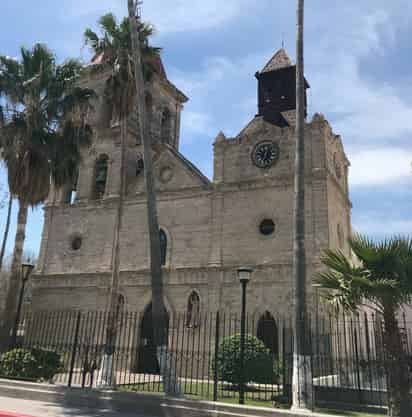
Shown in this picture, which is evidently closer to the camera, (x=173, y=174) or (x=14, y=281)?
(x=14, y=281)

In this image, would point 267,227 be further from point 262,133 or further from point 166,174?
point 166,174

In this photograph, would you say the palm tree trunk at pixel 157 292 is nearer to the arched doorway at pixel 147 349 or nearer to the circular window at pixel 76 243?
the arched doorway at pixel 147 349

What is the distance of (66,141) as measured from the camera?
18.8 metres

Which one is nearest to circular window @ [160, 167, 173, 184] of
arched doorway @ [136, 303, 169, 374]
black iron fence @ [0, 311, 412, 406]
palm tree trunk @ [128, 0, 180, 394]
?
arched doorway @ [136, 303, 169, 374]

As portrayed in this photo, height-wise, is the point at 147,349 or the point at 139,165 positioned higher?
the point at 139,165

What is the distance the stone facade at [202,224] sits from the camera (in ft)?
74.7

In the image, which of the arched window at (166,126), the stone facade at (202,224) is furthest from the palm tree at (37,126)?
the arched window at (166,126)

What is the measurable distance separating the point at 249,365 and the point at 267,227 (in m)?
8.69

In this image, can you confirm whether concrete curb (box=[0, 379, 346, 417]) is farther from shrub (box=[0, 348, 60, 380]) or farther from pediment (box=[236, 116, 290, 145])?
pediment (box=[236, 116, 290, 145])

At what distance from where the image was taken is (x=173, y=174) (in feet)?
89.6

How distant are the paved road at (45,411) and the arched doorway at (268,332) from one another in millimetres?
11757

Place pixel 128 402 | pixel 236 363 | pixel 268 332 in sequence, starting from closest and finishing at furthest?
pixel 128 402 → pixel 236 363 → pixel 268 332

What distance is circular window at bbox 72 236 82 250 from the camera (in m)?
28.7

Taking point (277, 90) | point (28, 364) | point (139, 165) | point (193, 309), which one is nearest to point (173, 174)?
point (139, 165)
